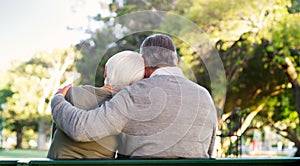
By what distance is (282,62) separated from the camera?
38.3 feet

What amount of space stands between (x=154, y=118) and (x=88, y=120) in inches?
9.0

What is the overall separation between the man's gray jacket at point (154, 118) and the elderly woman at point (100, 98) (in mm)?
53

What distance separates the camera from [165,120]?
1.80 meters

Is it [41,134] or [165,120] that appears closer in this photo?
[165,120]

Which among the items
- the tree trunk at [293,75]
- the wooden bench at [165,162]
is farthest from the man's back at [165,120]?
the tree trunk at [293,75]

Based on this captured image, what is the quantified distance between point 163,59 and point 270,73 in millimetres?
12707

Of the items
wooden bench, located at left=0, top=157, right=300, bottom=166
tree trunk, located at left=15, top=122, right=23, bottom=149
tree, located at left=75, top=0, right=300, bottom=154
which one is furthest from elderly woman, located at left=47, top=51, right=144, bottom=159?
tree trunk, located at left=15, top=122, right=23, bottom=149

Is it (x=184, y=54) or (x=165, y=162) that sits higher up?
(x=184, y=54)

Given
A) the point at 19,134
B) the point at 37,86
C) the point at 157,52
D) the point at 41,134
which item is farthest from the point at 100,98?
the point at 19,134

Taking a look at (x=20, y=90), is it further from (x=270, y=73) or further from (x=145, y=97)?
(x=145, y=97)

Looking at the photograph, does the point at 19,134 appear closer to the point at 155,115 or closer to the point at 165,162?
the point at 155,115

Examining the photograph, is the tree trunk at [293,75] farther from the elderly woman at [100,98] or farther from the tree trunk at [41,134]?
the tree trunk at [41,134]

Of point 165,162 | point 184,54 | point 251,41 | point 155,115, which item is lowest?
point 165,162

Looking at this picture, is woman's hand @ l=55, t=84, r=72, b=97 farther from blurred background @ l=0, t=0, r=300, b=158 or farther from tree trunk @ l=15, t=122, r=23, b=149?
tree trunk @ l=15, t=122, r=23, b=149
